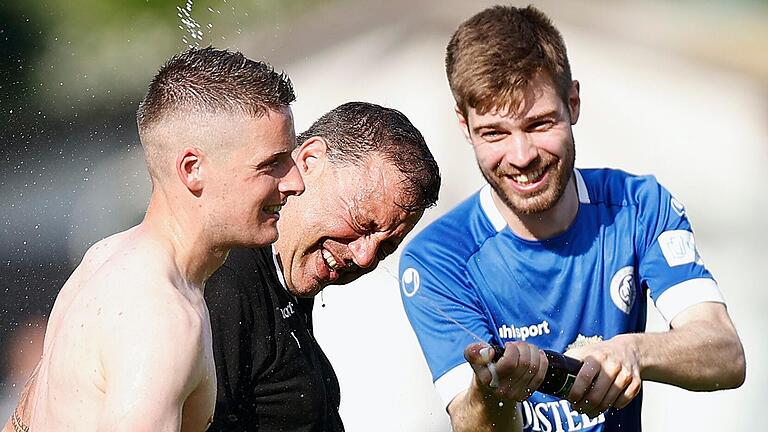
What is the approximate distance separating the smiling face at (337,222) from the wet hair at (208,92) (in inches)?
28.7

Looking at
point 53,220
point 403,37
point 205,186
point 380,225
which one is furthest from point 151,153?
point 403,37

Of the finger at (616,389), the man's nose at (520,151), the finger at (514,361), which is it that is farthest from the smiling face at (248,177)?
the man's nose at (520,151)

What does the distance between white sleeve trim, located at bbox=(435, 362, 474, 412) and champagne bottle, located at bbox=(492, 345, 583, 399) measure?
0.76 metres

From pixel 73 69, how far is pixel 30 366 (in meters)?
2.80

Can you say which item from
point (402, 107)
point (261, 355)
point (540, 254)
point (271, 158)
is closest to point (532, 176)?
point (540, 254)

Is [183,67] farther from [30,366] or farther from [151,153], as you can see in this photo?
[30,366]

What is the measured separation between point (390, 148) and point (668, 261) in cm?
132

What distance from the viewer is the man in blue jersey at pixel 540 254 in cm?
442

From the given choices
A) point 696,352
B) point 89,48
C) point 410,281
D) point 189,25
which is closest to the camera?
point 696,352

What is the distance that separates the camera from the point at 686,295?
453 cm

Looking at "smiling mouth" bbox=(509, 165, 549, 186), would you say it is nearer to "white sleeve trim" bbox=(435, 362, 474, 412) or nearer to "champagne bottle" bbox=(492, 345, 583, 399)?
"white sleeve trim" bbox=(435, 362, 474, 412)

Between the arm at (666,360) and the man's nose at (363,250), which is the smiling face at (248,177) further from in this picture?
the arm at (666,360)

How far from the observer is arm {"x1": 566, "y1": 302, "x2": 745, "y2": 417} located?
374 centimetres

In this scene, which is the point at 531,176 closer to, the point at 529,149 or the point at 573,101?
the point at 529,149
